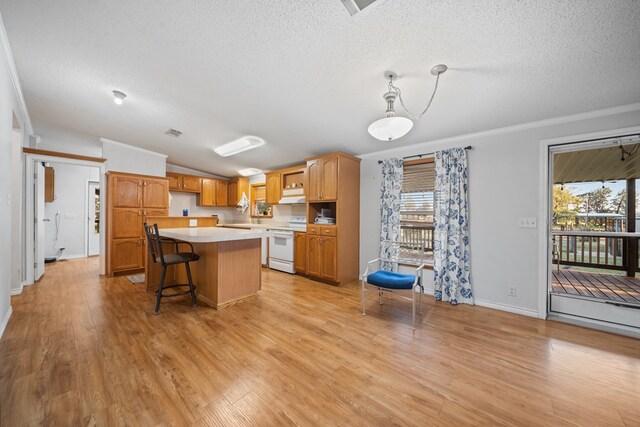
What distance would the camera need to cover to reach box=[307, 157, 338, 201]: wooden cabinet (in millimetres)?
3855

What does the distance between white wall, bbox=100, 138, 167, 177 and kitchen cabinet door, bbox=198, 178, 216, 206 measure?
105cm

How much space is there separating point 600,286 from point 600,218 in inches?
38.9

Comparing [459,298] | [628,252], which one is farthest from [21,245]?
[628,252]

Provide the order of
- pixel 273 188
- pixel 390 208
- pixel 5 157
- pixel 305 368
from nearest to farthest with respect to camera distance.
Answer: pixel 305 368, pixel 5 157, pixel 390 208, pixel 273 188

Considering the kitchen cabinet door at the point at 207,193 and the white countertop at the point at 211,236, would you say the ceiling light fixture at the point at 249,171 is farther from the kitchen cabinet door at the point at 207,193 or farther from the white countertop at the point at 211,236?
the white countertop at the point at 211,236

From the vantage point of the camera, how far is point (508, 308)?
284 centimetres

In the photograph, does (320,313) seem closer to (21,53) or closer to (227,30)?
(227,30)

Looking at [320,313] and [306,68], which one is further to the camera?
[320,313]

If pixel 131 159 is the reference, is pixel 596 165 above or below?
below

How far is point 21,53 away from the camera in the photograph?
2.31m

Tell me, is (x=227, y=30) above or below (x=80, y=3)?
below

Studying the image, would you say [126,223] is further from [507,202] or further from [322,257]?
[507,202]

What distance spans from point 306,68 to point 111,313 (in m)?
3.36

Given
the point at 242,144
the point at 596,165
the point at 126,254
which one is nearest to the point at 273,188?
the point at 242,144
